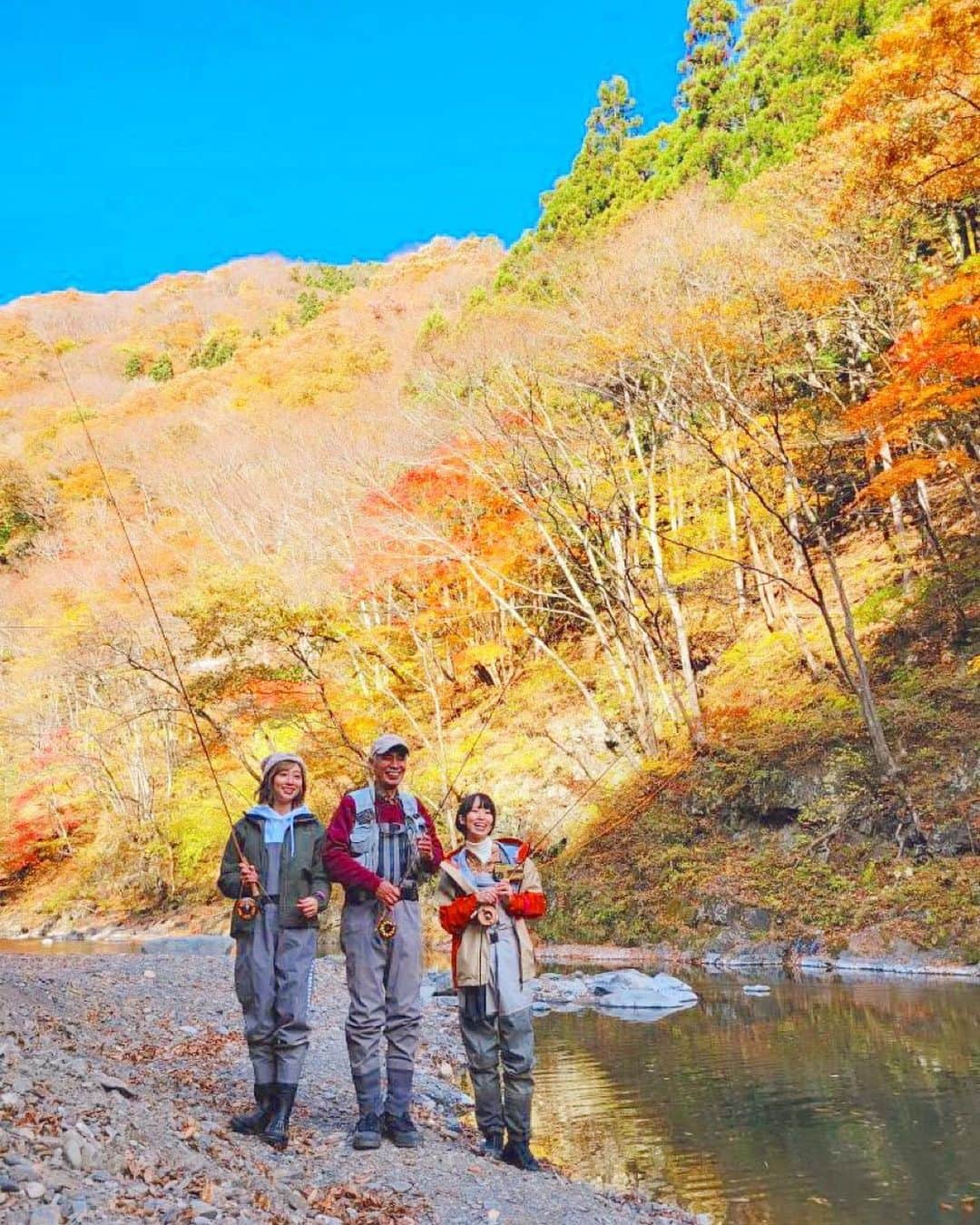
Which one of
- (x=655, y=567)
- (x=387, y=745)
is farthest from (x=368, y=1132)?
(x=655, y=567)

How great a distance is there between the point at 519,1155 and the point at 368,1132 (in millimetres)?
664

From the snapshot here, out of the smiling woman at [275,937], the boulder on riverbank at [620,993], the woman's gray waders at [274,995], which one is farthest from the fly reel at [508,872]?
the boulder on riverbank at [620,993]

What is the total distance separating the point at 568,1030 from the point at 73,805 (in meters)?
22.7

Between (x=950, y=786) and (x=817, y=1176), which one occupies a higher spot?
(x=950, y=786)

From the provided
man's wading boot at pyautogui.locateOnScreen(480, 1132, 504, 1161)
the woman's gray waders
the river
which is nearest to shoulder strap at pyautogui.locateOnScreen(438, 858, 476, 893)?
the woman's gray waders

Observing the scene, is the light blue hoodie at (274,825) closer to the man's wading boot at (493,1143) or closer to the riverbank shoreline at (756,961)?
the man's wading boot at (493,1143)

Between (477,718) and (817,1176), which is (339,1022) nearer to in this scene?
(817,1176)

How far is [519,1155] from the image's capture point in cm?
444

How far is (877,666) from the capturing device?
53.6ft

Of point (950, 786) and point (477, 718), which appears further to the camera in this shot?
point (477, 718)

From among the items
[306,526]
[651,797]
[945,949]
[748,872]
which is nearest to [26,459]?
[306,526]

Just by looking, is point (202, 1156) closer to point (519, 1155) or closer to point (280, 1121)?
point (280, 1121)

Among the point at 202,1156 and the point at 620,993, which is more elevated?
the point at 202,1156

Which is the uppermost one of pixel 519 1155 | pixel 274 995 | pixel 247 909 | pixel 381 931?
pixel 247 909
